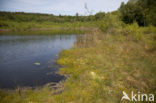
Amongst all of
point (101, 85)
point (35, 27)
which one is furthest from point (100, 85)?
point (35, 27)

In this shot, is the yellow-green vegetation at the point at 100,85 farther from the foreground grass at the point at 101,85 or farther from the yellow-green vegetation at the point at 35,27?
the yellow-green vegetation at the point at 35,27

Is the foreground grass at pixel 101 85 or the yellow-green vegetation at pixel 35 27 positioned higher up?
the yellow-green vegetation at pixel 35 27

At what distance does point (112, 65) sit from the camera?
492cm

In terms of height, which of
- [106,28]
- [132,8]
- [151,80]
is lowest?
[151,80]

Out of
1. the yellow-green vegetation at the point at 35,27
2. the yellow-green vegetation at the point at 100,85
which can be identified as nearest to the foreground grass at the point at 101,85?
the yellow-green vegetation at the point at 100,85

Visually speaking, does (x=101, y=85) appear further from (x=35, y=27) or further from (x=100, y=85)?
(x=35, y=27)

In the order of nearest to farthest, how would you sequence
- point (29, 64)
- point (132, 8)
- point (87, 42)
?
point (29, 64) → point (87, 42) → point (132, 8)

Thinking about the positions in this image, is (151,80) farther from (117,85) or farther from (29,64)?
(29,64)

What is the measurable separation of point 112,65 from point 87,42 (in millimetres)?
4277

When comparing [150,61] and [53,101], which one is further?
[150,61]

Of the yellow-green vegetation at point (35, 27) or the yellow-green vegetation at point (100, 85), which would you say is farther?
the yellow-green vegetation at point (35, 27)

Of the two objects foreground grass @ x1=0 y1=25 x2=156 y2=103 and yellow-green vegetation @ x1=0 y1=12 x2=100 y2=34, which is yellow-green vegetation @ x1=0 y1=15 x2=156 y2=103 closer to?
foreground grass @ x1=0 y1=25 x2=156 y2=103

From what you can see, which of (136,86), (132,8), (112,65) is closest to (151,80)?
(136,86)

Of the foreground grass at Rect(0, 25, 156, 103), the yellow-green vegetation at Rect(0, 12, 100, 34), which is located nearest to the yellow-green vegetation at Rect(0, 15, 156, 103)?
the foreground grass at Rect(0, 25, 156, 103)
